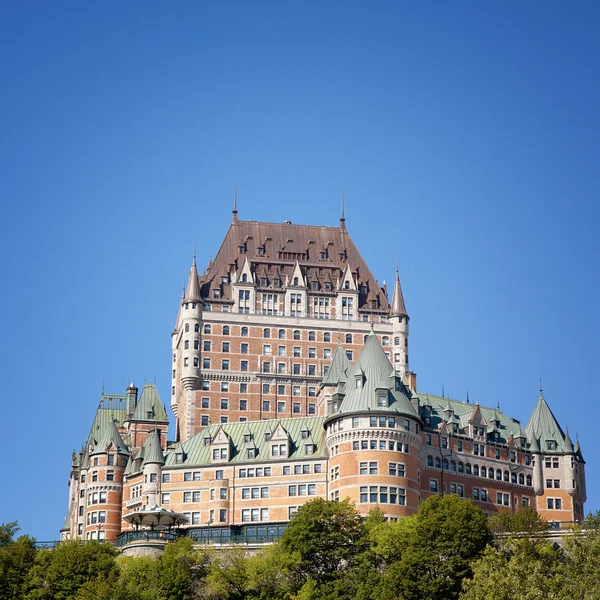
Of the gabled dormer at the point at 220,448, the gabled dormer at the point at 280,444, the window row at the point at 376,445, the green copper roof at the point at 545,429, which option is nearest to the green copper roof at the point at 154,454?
the gabled dormer at the point at 220,448

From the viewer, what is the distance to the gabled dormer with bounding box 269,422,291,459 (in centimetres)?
17069

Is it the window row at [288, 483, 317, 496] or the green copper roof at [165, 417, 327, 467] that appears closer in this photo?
the window row at [288, 483, 317, 496]

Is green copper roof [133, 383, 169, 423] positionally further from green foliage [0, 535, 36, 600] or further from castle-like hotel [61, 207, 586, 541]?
green foliage [0, 535, 36, 600]

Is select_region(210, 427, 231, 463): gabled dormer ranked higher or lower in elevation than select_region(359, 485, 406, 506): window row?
higher

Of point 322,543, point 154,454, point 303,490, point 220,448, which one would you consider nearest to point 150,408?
point 154,454

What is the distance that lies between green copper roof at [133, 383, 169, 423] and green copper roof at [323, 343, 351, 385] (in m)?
21.6

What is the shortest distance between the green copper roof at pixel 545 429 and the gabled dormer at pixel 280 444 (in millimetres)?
31321

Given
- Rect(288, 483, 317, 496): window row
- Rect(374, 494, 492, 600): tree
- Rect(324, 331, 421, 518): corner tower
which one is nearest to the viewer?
Rect(374, 494, 492, 600): tree

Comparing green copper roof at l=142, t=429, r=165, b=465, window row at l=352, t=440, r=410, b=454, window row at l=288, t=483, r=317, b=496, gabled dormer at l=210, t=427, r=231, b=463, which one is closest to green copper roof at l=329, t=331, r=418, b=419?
window row at l=352, t=440, r=410, b=454

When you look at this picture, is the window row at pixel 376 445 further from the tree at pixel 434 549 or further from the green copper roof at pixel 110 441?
the green copper roof at pixel 110 441

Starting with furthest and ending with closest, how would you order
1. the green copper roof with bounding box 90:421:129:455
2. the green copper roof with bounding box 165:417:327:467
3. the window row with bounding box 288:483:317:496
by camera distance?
1. the green copper roof with bounding box 90:421:129:455
2. the green copper roof with bounding box 165:417:327:467
3. the window row with bounding box 288:483:317:496

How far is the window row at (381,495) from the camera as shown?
160 m

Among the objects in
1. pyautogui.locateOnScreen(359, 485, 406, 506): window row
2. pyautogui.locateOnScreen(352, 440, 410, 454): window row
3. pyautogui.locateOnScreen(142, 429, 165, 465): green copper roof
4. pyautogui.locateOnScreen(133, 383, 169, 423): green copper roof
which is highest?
pyautogui.locateOnScreen(133, 383, 169, 423): green copper roof

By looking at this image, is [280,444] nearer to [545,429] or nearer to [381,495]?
[381,495]
